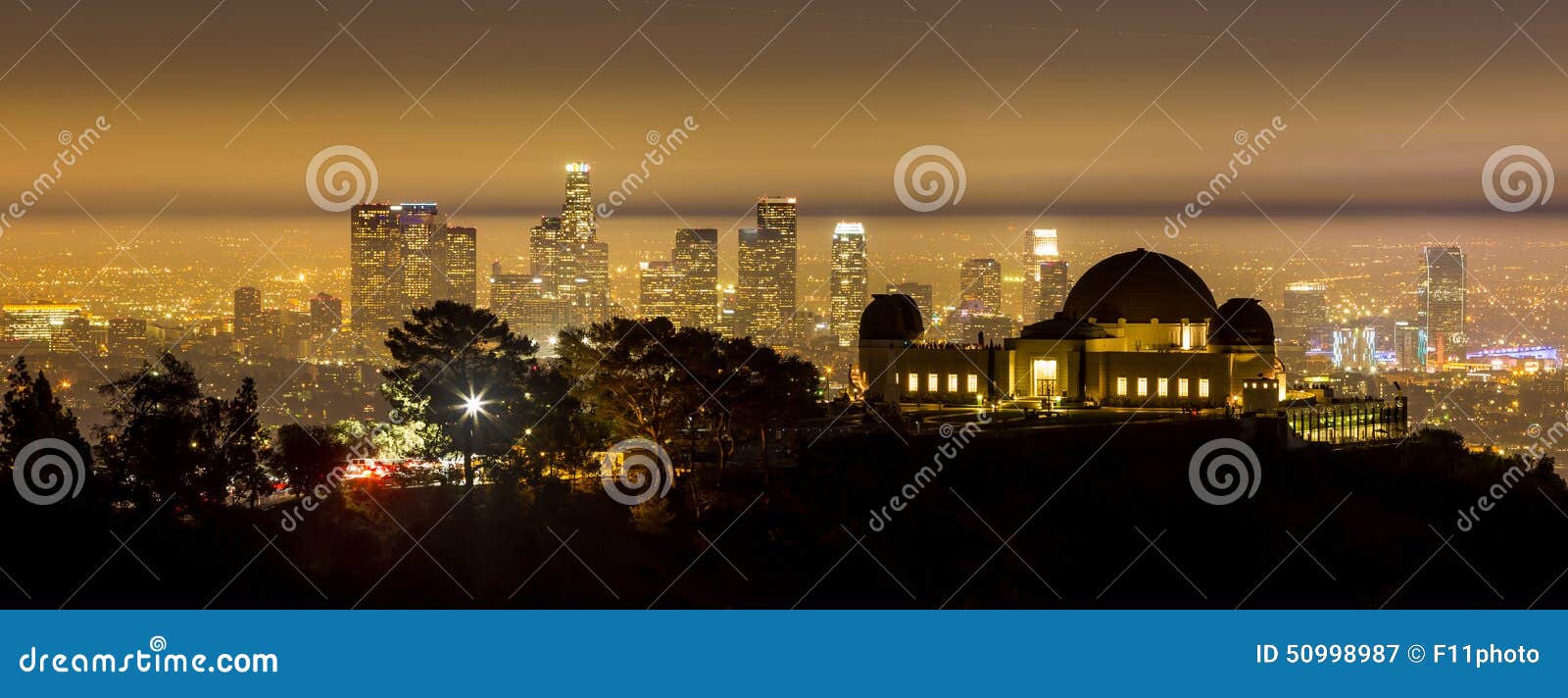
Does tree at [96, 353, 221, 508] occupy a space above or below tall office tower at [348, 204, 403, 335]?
below

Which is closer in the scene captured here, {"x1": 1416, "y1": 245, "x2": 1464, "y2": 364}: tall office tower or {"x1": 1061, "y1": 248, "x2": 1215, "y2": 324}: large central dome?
{"x1": 1061, "y1": 248, "x2": 1215, "y2": 324}: large central dome

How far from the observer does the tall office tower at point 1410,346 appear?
159875 mm

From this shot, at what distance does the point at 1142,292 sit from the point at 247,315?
228 ft

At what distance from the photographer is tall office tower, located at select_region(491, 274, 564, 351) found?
143 meters

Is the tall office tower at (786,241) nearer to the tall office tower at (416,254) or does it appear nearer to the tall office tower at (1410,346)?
the tall office tower at (416,254)

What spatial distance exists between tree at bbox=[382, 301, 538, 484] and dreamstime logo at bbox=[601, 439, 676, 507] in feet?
10.5

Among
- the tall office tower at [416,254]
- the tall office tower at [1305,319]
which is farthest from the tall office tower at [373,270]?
the tall office tower at [1305,319]

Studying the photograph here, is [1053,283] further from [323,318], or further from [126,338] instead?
[126,338]

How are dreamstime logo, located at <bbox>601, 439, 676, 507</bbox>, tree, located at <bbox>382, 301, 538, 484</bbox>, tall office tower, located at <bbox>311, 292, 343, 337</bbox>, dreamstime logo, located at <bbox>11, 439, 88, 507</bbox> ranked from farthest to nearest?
tall office tower, located at <bbox>311, 292, 343, 337</bbox>
tree, located at <bbox>382, 301, 538, 484</bbox>
dreamstime logo, located at <bbox>601, 439, 676, 507</bbox>
dreamstime logo, located at <bbox>11, 439, 88, 507</bbox>

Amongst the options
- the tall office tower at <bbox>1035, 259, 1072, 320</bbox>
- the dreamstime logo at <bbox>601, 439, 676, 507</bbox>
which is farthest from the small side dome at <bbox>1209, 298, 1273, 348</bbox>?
the tall office tower at <bbox>1035, 259, 1072, 320</bbox>

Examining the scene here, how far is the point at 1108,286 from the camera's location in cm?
7281

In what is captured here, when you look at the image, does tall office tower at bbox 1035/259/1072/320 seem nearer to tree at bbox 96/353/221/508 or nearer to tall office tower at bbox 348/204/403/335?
tall office tower at bbox 348/204/403/335

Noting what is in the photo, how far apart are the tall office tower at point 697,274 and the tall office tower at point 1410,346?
71.7m
